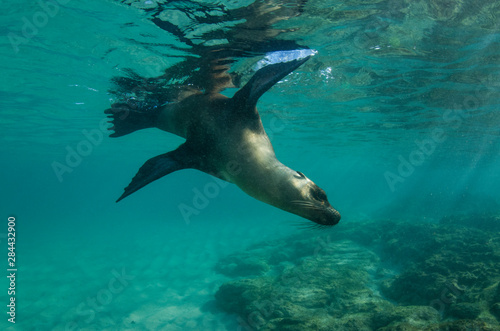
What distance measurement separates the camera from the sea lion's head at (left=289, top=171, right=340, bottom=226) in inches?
84.7

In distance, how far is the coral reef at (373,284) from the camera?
5.39 m

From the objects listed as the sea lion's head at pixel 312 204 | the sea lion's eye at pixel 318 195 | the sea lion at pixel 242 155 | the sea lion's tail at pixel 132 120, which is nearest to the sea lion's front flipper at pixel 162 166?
the sea lion at pixel 242 155

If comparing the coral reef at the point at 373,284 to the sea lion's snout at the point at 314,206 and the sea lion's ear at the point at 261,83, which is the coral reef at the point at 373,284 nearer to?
the sea lion's snout at the point at 314,206

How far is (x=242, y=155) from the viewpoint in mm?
3012

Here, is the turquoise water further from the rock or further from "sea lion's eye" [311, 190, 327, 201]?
"sea lion's eye" [311, 190, 327, 201]

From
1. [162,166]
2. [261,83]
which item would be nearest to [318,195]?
[261,83]

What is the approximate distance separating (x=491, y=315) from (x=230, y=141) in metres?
5.22

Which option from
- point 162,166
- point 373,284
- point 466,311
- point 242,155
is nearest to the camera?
point 242,155

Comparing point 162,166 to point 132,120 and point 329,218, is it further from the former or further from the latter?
point 132,120

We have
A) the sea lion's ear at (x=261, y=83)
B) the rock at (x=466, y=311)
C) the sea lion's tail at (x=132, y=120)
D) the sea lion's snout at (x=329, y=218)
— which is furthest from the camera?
the sea lion's tail at (x=132, y=120)

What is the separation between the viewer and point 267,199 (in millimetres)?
2609

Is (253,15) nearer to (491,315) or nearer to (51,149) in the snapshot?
(491,315)

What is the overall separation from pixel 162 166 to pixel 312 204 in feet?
6.99

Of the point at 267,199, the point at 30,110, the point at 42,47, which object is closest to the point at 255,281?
the point at 267,199
